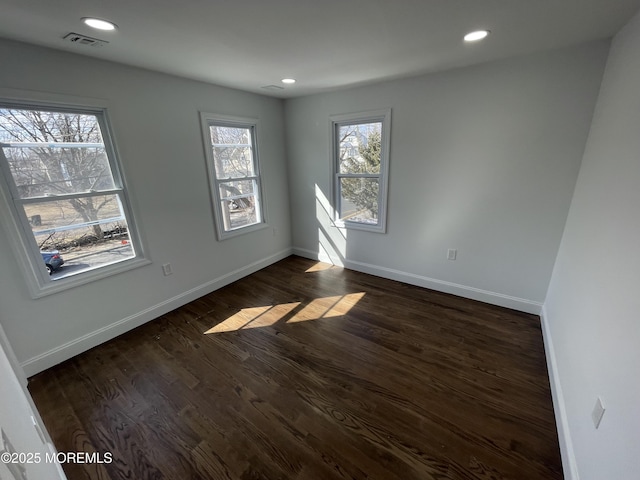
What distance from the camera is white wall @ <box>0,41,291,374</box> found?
193 centimetres

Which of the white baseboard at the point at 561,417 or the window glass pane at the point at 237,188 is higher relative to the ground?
the window glass pane at the point at 237,188

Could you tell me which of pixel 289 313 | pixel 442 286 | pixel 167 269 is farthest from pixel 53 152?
pixel 442 286

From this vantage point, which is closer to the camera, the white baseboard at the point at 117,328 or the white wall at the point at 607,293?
the white wall at the point at 607,293

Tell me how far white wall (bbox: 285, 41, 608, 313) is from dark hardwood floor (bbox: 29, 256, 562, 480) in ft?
1.73

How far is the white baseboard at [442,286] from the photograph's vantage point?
2.70 metres

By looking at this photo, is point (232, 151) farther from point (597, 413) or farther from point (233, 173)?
point (597, 413)

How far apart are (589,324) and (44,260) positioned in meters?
3.69

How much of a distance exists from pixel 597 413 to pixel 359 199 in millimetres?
2834

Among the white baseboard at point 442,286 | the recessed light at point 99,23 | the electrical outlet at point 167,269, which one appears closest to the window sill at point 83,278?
the electrical outlet at point 167,269

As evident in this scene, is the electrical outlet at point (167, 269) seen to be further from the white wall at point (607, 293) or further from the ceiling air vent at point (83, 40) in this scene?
the white wall at point (607, 293)

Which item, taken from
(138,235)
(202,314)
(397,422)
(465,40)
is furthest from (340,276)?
(465,40)

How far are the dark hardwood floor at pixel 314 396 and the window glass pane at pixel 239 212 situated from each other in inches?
47.1

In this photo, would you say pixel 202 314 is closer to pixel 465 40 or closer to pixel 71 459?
pixel 71 459

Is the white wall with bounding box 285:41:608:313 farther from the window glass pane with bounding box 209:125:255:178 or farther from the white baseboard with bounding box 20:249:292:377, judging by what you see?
the white baseboard with bounding box 20:249:292:377
